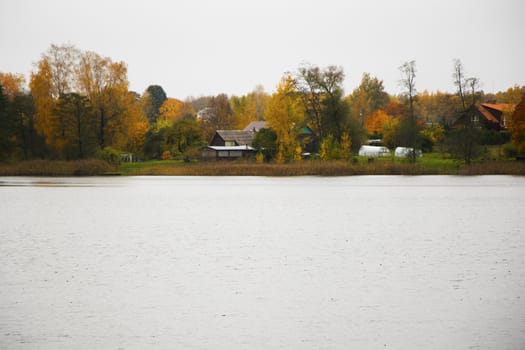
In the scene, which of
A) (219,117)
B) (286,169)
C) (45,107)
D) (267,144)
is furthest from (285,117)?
(219,117)

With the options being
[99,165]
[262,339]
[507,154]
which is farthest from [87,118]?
[262,339]

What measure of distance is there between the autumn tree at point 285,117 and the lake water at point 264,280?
44.3 metres

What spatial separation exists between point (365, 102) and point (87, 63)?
72648 mm

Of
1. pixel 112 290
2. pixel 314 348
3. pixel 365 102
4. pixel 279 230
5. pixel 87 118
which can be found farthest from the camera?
pixel 365 102

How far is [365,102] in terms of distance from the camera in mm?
133750

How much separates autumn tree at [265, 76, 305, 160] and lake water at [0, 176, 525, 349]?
44327 millimetres

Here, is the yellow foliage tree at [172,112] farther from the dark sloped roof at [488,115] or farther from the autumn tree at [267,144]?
the dark sloped roof at [488,115]

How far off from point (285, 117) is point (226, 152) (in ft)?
67.1

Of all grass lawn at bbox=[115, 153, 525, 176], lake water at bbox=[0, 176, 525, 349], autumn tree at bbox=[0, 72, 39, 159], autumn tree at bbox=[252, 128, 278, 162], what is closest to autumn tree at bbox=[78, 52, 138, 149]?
grass lawn at bbox=[115, 153, 525, 176]

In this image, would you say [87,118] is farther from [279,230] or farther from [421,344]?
[421,344]

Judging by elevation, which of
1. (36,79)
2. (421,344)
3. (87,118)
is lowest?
(421,344)

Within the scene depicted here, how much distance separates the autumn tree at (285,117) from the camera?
7594 cm

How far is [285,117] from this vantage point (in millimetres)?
75750

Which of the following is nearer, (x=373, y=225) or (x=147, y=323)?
(x=147, y=323)
